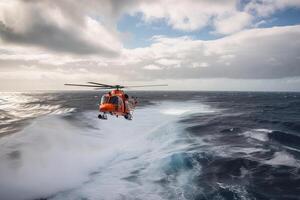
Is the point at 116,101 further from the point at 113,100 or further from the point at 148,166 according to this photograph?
the point at 148,166

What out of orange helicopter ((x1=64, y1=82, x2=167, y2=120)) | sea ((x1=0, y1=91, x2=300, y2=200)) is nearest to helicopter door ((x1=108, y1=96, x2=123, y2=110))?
orange helicopter ((x1=64, y1=82, x2=167, y2=120))

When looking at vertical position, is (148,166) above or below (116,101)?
below

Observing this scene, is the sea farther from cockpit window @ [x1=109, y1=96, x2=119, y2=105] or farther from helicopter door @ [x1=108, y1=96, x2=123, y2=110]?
cockpit window @ [x1=109, y1=96, x2=119, y2=105]

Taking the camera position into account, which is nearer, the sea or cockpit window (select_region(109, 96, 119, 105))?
the sea

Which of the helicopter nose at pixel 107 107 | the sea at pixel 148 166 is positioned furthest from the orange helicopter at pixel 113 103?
the sea at pixel 148 166

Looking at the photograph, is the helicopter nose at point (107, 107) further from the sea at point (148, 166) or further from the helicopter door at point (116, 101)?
the sea at point (148, 166)

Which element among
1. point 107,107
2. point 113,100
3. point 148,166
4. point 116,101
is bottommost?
point 148,166

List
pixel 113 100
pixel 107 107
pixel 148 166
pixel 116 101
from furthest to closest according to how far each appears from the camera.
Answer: pixel 148 166 < pixel 116 101 < pixel 113 100 < pixel 107 107

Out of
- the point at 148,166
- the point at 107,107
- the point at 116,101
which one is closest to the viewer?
the point at 107,107

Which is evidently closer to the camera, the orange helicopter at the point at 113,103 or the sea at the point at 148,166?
the sea at the point at 148,166

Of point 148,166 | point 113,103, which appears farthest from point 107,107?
point 148,166

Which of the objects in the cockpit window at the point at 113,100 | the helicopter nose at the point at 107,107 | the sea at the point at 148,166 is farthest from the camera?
the cockpit window at the point at 113,100

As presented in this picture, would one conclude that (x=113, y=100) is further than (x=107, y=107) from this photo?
Yes

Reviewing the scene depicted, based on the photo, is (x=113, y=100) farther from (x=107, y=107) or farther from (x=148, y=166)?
(x=148, y=166)
